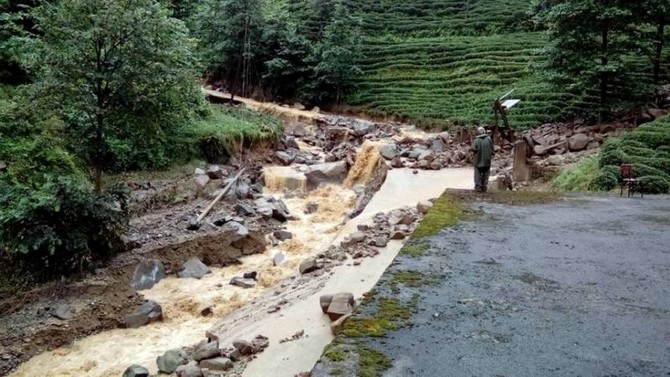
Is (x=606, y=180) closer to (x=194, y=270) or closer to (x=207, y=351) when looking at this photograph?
(x=194, y=270)

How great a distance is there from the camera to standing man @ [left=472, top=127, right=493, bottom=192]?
1146cm

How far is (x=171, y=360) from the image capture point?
24.3ft

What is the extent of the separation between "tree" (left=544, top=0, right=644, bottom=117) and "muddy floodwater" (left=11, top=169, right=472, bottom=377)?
10.2 metres

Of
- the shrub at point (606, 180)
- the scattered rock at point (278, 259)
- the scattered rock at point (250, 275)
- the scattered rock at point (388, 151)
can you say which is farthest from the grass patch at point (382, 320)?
the scattered rock at point (388, 151)

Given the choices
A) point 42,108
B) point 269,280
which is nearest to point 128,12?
point 42,108

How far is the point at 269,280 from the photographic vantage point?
1085 cm

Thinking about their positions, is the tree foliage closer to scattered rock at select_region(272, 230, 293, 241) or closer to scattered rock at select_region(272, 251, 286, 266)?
scattered rock at select_region(272, 230, 293, 241)

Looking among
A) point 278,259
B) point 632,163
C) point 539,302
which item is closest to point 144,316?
point 278,259

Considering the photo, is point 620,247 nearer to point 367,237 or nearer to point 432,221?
point 432,221

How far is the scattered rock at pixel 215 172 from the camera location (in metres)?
16.6

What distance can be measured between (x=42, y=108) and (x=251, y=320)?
6268 mm

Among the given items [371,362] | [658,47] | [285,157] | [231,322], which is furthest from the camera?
[658,47]

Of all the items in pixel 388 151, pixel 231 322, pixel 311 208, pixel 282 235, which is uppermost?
pixel 388 151

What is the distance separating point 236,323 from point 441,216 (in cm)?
391
